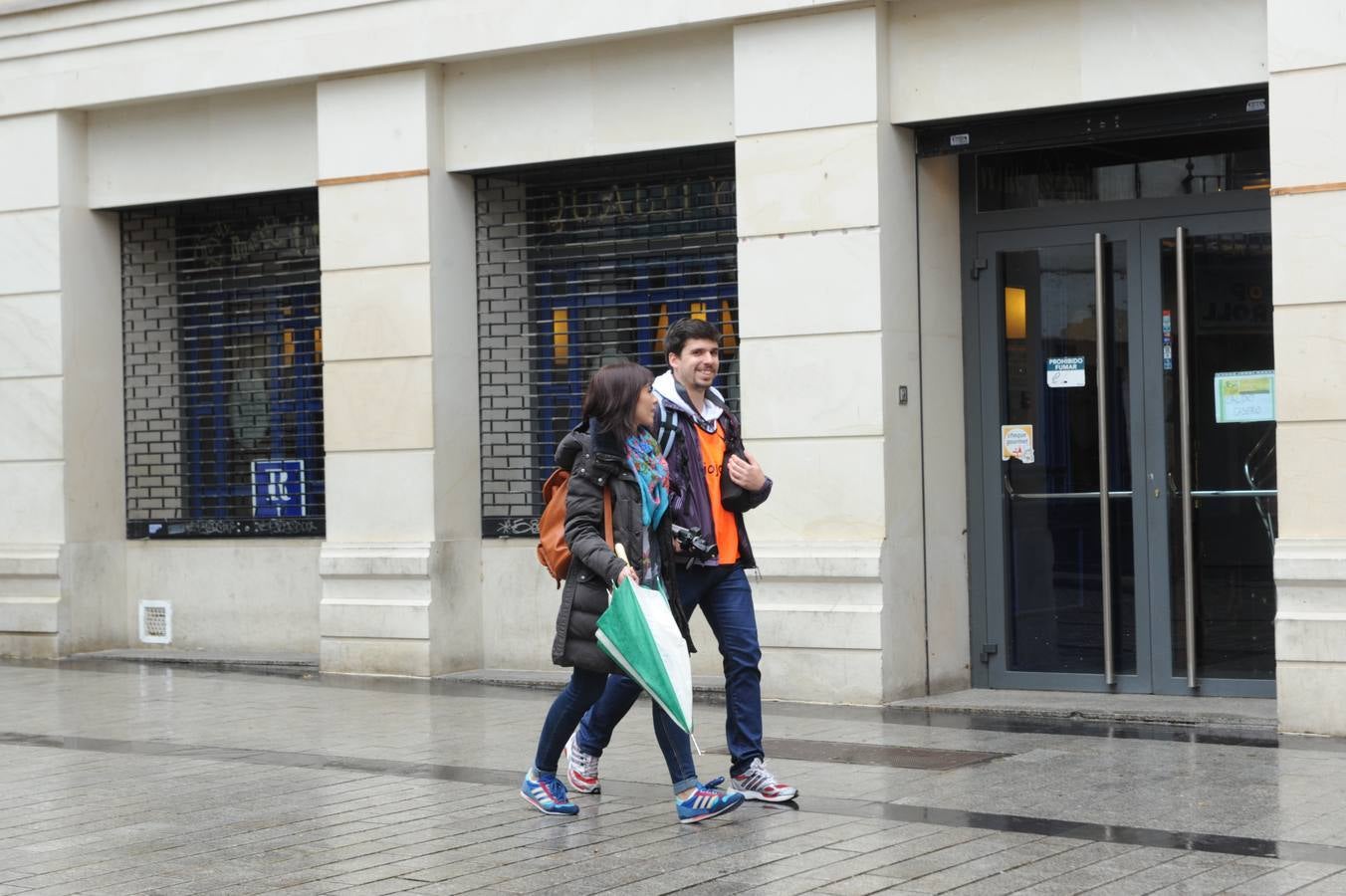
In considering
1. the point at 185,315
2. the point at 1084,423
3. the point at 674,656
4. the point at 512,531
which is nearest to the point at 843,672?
the point at 1084,423

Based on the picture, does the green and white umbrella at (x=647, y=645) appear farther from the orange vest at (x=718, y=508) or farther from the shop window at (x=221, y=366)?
the shop window at (x=221, y=366)

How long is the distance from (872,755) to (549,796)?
200 cm

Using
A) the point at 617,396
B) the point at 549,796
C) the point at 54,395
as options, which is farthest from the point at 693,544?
the point at 54,395

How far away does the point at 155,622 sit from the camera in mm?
13828

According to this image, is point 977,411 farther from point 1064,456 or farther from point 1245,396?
point 1245,396

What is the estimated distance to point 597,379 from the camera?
6.78 meters

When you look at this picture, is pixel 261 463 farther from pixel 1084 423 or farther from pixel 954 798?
pixel 954 798

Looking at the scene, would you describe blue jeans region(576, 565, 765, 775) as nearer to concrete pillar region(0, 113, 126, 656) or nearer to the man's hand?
the man's hand

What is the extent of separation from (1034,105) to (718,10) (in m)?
1.96

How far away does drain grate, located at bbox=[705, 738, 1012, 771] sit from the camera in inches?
326

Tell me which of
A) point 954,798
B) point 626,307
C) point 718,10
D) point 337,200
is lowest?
point 954,798

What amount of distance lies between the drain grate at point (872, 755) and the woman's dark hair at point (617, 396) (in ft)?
7.63

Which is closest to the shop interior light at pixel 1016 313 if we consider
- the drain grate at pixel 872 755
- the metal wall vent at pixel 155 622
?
the drain grate at pixel 872 755

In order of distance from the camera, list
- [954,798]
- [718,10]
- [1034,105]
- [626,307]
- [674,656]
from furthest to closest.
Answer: [626,307] < [718,10] < [1034,105] < [954,798] < [674,656]
